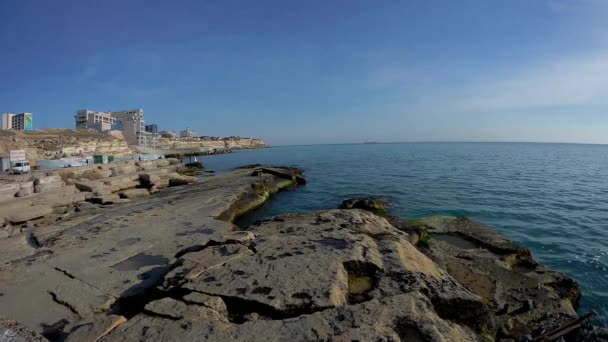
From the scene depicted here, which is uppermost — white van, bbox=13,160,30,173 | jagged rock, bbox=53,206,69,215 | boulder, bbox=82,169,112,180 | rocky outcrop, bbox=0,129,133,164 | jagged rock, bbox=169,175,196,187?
rocky outcrop, bbox=0,129,133,164

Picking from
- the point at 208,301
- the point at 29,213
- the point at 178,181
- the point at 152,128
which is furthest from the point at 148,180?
the point at 152,128

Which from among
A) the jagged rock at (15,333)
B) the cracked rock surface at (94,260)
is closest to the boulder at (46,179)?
the cracked rock surface at (94,260)

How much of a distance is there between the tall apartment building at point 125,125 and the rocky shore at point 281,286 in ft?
271

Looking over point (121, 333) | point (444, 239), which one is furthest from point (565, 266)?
point (121, 333)

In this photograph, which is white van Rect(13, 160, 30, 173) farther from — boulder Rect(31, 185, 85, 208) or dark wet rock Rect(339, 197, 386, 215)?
dark wet rock Rect(339, 197, 386, 215)

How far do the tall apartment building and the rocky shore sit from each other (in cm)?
8254

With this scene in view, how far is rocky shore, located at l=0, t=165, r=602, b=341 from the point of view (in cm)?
401

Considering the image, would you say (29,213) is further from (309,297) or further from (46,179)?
(309,297)

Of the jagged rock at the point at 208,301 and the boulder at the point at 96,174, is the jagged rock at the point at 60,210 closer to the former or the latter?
the boulder at the point at 96,174

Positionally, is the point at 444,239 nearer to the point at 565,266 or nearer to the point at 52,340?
the point at 565,266

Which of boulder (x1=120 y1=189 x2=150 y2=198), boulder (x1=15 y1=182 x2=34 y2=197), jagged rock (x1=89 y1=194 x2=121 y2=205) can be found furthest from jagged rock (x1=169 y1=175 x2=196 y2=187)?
boulder (x1=15 y1=182 x2=34 y2=197)

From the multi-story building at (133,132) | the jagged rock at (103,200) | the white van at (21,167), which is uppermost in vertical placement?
the multi-story building at (133,132)

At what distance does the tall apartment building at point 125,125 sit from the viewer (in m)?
82.5

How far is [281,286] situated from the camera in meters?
4.92
